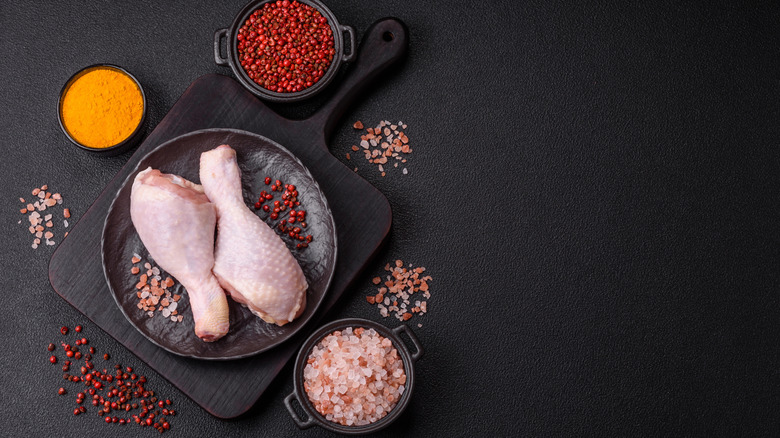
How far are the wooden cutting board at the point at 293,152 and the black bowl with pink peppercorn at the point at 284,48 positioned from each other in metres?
0.06

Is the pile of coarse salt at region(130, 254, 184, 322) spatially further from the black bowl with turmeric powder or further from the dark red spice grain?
the dark red spice grain

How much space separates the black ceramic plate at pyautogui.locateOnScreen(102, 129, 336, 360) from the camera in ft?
5.87

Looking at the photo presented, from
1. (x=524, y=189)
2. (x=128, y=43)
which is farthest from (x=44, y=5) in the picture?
(x=524, y=189)

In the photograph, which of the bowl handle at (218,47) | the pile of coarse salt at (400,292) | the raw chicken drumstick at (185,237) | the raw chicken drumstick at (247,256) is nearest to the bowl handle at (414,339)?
the pile of coarse salt at (400,292)

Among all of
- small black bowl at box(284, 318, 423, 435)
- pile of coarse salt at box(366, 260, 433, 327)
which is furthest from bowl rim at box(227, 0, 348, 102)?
small black bowl at box(284, 318, 423, 435)

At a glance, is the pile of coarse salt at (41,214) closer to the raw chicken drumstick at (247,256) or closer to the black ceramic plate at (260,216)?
the black ceramic plate at (260,216)

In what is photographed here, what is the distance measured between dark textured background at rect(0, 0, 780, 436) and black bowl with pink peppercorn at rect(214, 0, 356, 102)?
13cm

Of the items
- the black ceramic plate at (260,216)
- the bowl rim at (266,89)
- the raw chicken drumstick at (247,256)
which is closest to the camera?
the raw chicken drumstick at (247,256)

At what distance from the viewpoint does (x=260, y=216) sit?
72.4 inches

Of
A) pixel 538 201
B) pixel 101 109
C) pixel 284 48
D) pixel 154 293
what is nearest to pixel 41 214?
pixel 101 109

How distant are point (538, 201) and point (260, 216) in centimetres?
88

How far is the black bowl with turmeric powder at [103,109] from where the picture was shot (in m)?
1.91

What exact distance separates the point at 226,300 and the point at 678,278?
140 cm

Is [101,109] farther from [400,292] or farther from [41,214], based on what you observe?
[400,292]
